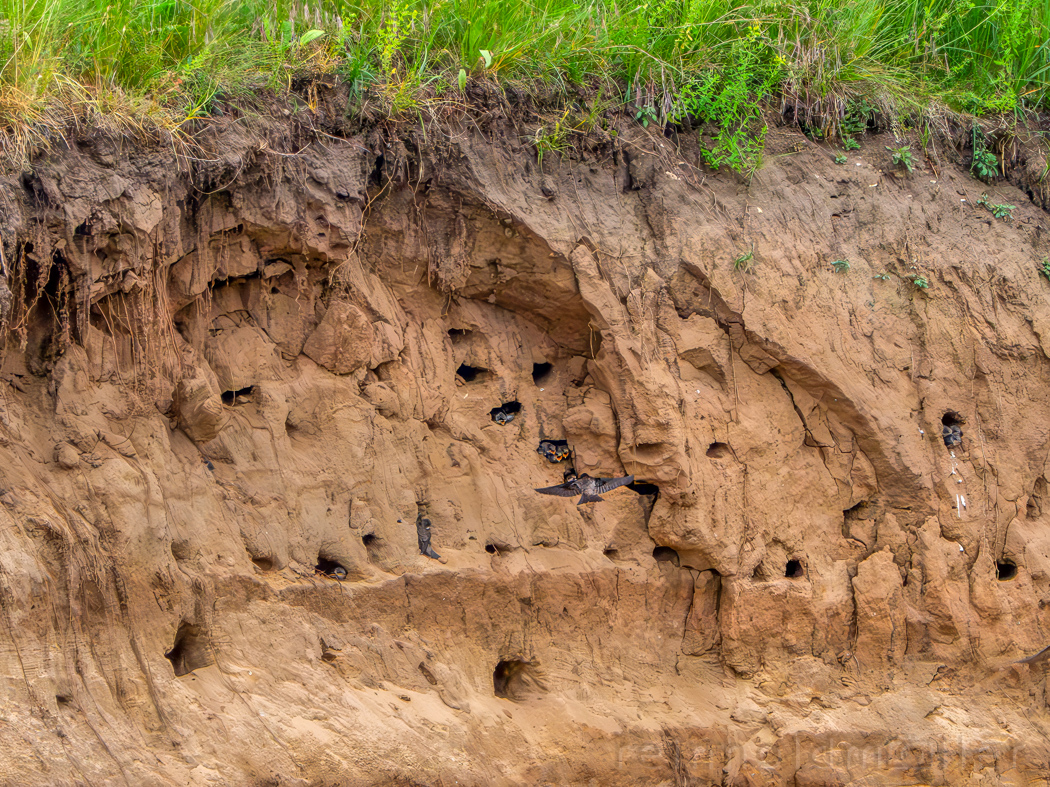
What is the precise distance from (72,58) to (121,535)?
2.03 m

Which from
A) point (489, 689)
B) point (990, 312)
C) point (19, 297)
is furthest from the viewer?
point (990, 312)

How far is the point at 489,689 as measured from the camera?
4.16 meters

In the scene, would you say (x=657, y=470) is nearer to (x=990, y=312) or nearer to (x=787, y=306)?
(x=787, y=306)

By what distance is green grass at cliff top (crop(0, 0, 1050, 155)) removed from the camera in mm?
3910

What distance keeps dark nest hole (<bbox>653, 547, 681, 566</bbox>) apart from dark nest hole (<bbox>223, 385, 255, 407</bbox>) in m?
2.11

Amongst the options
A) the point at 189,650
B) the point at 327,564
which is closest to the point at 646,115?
the point at 327,564

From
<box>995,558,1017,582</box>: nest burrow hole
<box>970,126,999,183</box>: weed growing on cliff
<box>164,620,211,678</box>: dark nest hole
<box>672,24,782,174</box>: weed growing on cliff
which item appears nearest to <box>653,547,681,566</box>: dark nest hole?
<box>995,558,1017,582</box>: nest burrow hole

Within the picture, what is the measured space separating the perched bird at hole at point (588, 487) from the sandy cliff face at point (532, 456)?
0.20 feet

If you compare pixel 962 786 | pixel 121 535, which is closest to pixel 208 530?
pixel 121 535

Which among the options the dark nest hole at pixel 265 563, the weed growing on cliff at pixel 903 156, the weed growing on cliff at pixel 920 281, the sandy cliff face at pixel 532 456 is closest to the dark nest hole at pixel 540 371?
the sandy cliff face at pixel 532 456

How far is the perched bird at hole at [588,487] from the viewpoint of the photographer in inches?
182

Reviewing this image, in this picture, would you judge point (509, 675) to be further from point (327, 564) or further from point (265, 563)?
point (265, 563)

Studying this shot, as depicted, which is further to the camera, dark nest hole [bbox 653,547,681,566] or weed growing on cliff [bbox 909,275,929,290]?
weed growing on cliff [bbox 909,275,929,290]

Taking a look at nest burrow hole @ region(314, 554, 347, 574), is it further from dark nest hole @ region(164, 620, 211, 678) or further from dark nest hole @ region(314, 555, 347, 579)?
dark nest hole @ region(164, 620, 211, 678)
